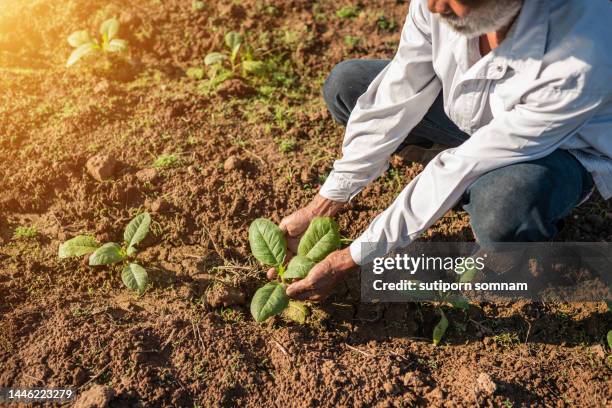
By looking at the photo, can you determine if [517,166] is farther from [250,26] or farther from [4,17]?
[4,17]

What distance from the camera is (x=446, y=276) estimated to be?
2.76 metres

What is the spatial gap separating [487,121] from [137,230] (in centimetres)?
164

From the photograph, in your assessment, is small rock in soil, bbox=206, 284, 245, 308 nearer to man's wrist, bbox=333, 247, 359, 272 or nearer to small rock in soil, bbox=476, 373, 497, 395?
man's wrist, bbox=333, 247, 359, 272

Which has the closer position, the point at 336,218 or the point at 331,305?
the point at 331,305

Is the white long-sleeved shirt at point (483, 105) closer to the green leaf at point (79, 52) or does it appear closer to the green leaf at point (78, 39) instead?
the green leaf at point (79, 52)

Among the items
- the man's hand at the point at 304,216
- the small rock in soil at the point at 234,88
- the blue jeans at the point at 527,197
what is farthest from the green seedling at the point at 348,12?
the blue jeans at the point at 527,197

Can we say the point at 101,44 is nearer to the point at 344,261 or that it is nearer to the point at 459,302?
the point at 344,261

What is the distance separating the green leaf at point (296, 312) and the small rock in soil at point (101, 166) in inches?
47.2

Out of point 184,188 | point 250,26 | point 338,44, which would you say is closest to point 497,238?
point 184,188

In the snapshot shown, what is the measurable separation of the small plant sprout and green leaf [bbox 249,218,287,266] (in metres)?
1.64

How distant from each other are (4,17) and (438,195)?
3084mm

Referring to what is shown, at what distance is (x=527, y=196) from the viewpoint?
7.38 feet

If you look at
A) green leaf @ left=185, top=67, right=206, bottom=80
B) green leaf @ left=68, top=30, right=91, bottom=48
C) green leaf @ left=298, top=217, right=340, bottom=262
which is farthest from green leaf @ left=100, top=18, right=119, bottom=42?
green leaf @ left=298, top=217, right=340, bottom=262

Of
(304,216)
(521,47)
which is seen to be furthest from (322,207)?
(521,47)
